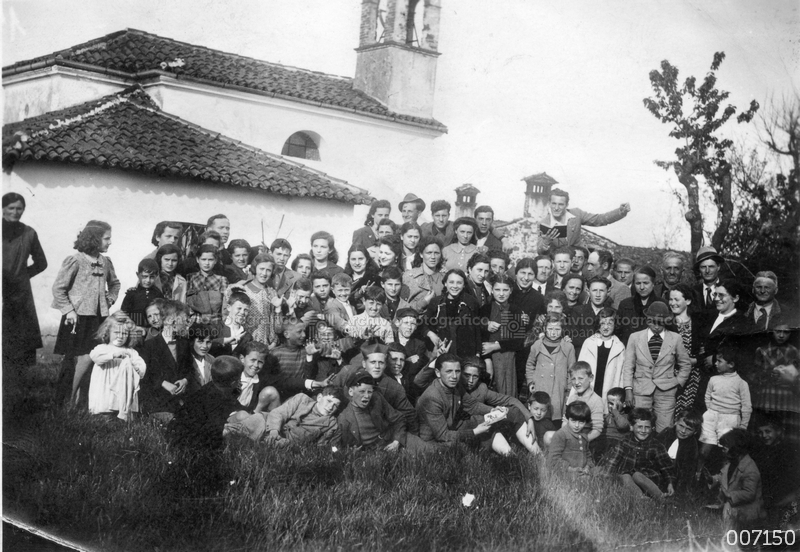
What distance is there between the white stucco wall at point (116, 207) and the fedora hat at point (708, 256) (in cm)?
308

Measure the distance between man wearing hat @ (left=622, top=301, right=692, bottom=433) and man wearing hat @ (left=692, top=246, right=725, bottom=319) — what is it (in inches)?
13.1

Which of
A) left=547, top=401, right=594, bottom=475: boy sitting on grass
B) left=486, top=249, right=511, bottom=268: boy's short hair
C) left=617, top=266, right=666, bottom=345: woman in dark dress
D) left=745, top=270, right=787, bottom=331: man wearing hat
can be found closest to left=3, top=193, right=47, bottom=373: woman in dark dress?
left=486, top=249, right=511, bottom=268: boy's short hair

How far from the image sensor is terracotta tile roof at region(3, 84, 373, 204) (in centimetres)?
536

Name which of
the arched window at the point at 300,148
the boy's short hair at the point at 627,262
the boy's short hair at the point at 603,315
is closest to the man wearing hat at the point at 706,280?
the boy's short hair at the point at 627,262

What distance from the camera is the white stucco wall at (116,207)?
527 cm

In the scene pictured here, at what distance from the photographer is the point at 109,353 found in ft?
17.5

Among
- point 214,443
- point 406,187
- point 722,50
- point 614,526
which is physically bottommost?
point 614,526

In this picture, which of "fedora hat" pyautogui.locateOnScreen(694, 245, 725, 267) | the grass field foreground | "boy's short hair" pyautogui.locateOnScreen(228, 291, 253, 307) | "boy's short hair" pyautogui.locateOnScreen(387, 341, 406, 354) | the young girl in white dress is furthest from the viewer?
"fedora hat" pyautogui.locateOnScreen(694, 245, 725, 267)

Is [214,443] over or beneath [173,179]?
beneath

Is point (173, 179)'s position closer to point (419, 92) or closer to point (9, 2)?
point (9, 2)

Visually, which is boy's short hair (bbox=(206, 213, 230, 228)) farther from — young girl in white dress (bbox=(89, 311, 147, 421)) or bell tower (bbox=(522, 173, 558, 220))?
bell tower (bbox=(522, 173, 558, 220))

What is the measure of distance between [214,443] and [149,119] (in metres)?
1.95

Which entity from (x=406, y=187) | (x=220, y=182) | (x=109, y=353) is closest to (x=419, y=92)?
(x=406, y=187)

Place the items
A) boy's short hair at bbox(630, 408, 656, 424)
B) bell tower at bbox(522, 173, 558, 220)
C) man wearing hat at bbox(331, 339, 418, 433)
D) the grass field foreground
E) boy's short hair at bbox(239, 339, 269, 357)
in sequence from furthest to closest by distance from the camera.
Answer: bell tower at bbox(522, 173, 558, 220)
boy's short hair at bbox(630, 408, 656, 424)
man wearing hat at bbox(331, 339, 418, 433)
boy's short hair at bbox(239, 339, 269, 357)
the grass field foreground
